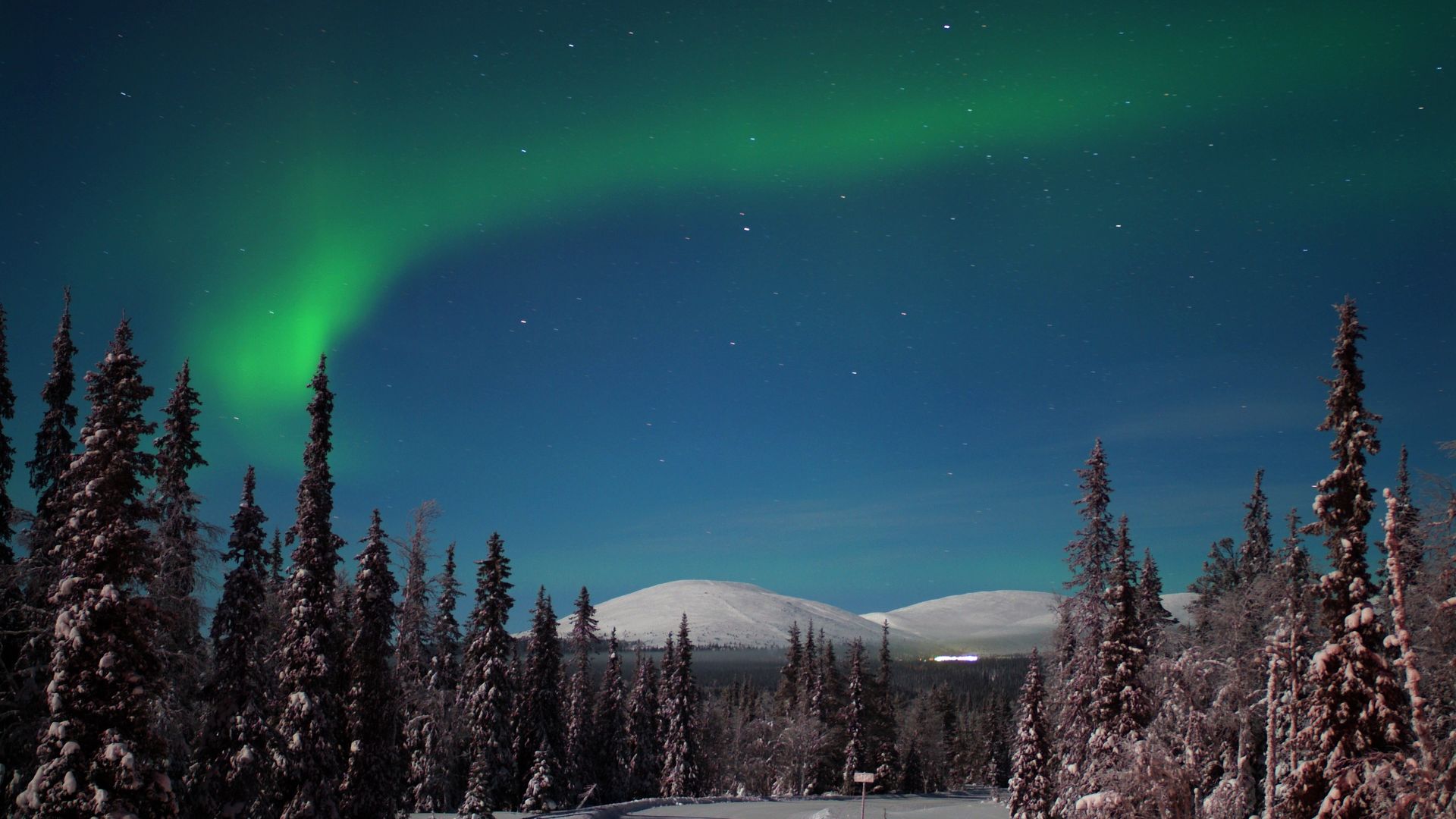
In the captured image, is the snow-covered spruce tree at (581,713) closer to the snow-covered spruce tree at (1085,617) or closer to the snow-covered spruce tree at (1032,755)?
the snow-covered spruce tree at (1032,755)

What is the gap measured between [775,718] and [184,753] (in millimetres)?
78555

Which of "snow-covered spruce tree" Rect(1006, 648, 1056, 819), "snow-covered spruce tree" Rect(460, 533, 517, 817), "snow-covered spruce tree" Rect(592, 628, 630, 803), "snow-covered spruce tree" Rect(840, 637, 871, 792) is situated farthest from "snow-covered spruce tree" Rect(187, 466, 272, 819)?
"snow-covered spruce tree" Rect(840, 637, 871, 792)

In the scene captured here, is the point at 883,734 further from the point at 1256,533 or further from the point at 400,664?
the point at 400,664

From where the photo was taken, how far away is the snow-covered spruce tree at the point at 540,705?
5512 cm

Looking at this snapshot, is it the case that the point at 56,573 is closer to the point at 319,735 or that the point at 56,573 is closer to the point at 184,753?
the point at 184,753

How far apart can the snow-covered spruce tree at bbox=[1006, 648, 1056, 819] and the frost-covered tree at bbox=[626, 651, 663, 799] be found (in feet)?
95.5

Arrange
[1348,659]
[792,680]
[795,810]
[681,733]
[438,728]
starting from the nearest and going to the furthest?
[1348,659]
[438,728]
[795,810]
[681,733]
[792,680]

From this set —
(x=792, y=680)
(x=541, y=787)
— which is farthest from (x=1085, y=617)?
(x=792, y=680)

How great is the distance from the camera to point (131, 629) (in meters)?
21.5

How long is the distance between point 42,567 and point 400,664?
13.1 meters

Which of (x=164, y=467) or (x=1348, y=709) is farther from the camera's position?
(x=164, y=467)

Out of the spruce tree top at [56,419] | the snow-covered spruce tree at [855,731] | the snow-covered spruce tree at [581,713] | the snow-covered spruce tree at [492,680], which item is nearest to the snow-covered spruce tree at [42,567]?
the spruce tree top at [56,419]

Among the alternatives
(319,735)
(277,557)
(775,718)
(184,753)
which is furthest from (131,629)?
(775,718)

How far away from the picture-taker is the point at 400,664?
1337 inches
